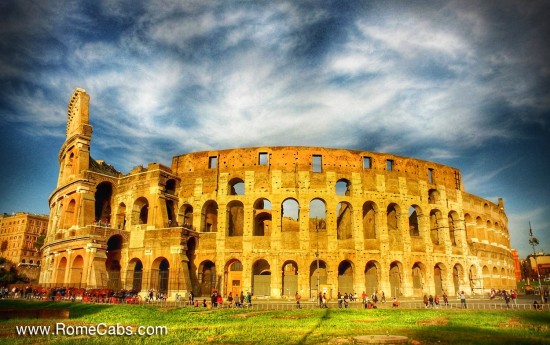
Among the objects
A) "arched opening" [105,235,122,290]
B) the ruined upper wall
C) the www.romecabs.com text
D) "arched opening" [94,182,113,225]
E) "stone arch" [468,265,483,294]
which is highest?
the ruined upper wall

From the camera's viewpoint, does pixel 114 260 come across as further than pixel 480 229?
No

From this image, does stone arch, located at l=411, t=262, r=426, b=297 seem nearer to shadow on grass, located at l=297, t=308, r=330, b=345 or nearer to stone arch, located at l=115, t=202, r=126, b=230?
shadow on grass, located at l=297, t=308, r=330, b=345

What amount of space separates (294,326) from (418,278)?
80.5ft

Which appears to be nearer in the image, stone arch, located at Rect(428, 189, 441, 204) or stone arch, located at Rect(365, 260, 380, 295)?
stone arch, located at Rect(365, 260, 380, 295)

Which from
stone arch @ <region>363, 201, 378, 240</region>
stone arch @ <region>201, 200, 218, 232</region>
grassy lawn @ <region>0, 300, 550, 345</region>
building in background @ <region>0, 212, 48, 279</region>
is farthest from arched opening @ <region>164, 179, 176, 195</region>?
building in background @ <region>0, 212, 48, 279</region>

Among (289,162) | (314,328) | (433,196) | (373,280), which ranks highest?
(289,162)

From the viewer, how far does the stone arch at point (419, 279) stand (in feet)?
116

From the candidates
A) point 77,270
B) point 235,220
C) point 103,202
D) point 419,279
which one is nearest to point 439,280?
point 419,279

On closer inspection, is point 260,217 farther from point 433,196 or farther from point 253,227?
point 433,196

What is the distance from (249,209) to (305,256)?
6231mm

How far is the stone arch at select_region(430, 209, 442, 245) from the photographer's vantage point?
38562 millimetres

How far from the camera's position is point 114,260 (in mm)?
35406

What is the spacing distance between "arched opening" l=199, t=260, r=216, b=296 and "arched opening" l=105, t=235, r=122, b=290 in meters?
7.14

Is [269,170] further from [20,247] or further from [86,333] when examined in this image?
[20,247]
